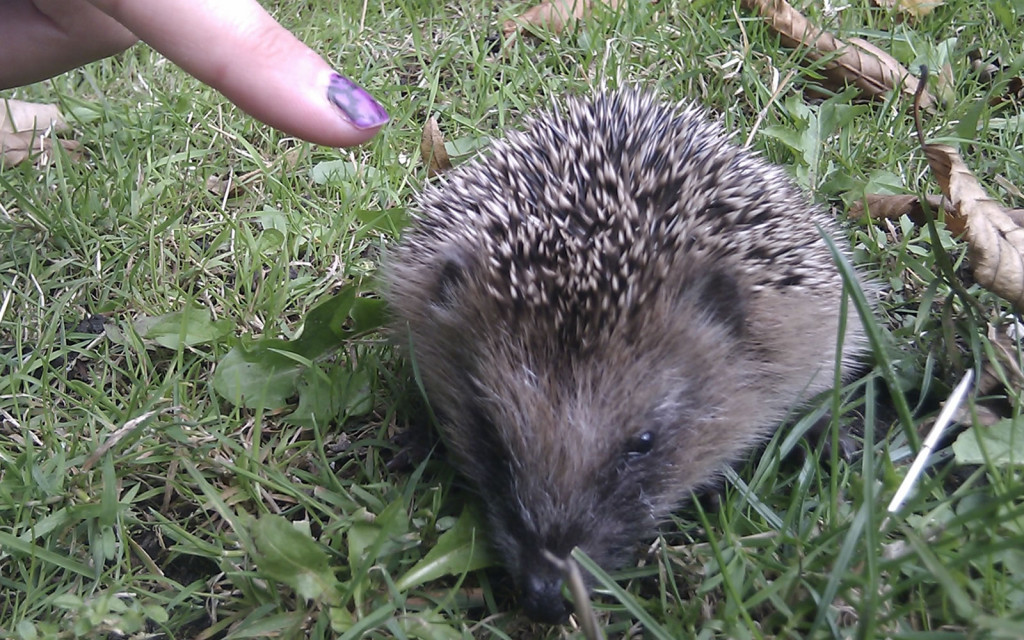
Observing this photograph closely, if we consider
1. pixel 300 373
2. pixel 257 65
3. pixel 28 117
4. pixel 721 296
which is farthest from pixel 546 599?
pixel 28 117

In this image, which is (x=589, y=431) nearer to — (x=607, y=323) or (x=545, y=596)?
(x=607, y=323)

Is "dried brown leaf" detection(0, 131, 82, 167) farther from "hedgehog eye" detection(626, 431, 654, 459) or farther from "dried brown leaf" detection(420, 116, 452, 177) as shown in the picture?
"hedgehog eye" detection(626, 431, 654, 459)

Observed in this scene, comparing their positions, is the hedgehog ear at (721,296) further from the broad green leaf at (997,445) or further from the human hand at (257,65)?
the human hand at (257,65)

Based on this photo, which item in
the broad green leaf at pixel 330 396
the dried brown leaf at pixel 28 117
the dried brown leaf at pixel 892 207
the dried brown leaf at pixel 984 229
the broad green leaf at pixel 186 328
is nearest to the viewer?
the dried brown leaf at pixel 984 229

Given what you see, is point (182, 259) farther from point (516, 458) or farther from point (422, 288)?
point (516, 458)

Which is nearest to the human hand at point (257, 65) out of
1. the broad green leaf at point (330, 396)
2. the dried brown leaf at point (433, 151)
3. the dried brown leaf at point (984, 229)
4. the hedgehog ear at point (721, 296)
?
the broad green leaf at point (330, 396)

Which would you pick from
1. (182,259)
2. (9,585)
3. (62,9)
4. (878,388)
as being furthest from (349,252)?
(878,388)
